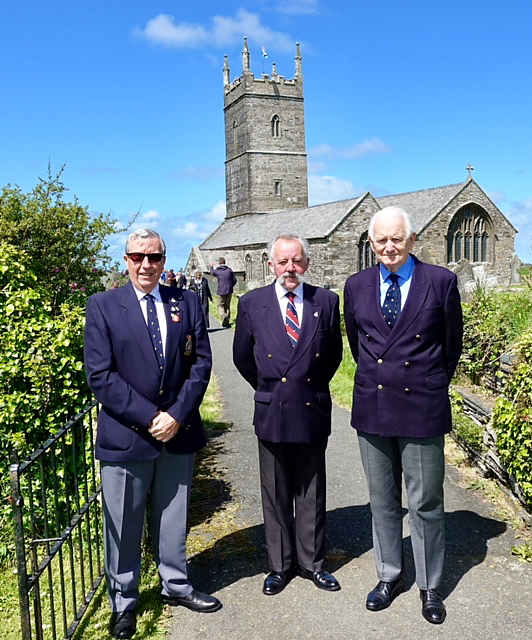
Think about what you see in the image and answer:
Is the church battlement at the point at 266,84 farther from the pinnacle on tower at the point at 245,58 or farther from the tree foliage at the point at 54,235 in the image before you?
the tree foliage at the point at 54,235

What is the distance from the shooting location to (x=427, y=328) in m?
3.68

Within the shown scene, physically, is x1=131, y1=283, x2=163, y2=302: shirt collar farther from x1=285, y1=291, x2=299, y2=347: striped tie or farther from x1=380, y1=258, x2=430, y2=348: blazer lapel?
x1=380, y1=258, x2=430, y2=348: blazer lapel

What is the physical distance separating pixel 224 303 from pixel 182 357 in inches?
585

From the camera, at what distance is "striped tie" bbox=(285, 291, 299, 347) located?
3.98 meters

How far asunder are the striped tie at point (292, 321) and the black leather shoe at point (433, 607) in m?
1.72

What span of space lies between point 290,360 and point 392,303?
721 millimetres

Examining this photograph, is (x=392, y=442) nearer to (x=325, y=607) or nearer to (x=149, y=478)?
(x=325, y=607)

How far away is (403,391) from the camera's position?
3.69 m

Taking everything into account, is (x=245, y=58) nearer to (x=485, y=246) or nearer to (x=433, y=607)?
(x=485, y=246)

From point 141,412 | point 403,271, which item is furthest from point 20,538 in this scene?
point 403,271

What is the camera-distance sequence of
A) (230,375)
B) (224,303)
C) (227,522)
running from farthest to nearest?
1. (224,303)
2. (230,375)
3. (227,522)

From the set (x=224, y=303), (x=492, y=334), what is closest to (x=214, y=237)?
(x=224, y=303)

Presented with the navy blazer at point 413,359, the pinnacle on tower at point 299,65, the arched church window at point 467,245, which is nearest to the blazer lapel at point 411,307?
the navy blazer at point 413,359

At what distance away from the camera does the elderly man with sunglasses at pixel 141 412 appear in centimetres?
356
